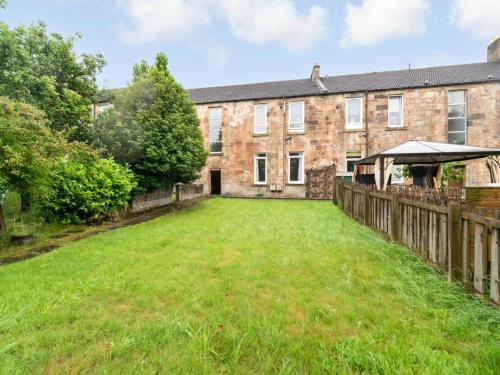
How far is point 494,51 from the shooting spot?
17.3 meters

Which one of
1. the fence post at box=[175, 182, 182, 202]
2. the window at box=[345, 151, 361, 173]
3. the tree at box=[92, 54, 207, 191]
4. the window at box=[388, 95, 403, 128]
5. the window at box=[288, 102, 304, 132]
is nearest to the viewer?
the tree at box=[92, 54, 207, 191]

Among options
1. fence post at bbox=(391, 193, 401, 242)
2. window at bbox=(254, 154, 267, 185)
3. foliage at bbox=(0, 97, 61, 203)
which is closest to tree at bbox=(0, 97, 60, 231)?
foliage at bbox=(0, 97, 61, 203)

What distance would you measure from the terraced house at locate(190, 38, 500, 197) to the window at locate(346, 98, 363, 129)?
6cm

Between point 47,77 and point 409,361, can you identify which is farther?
point 47,77

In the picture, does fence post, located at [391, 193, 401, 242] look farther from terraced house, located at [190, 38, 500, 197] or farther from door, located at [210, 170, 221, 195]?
door, located at [210, 170, 221, 195]

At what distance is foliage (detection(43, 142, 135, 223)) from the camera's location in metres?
7.27

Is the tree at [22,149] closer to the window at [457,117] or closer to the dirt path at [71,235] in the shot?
the dirt path at [71,235]

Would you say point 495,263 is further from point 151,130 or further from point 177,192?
point 177,192

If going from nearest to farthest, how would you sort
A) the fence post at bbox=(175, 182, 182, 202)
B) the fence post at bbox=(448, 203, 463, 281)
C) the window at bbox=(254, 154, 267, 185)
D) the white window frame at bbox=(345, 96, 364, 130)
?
1. the fence post at bbox=(448, 203, 463, 281)
2. the fence post at bbox=(175, 182, 182, 202)
3. the white window frame at bbox=(345, 96, 364, 130)
4. the window at bbox=(254, 154, 267, 185)

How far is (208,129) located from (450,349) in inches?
748

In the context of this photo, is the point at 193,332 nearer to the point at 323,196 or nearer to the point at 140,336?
the point at 140,336

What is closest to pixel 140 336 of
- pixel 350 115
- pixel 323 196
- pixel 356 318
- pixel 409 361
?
pixel 356 318

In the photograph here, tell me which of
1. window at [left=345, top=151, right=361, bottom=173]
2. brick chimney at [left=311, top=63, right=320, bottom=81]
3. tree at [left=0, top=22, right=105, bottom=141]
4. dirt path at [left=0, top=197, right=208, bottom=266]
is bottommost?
dirt path at [left=0, top=197, right=208, bottom=266]

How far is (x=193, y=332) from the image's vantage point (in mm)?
2506
